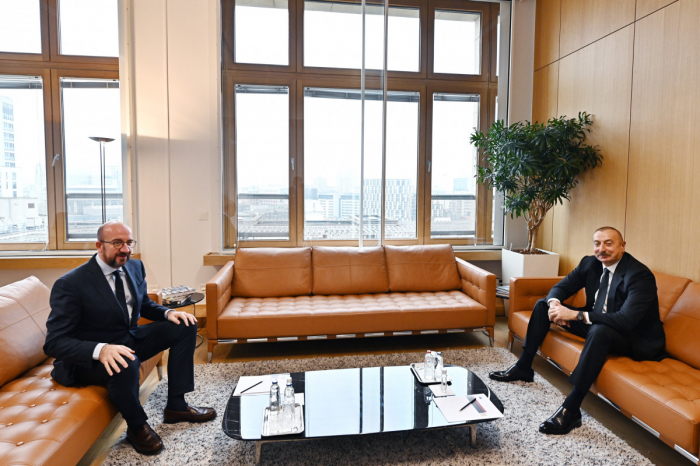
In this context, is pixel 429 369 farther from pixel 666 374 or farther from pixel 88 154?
pixel 88 154

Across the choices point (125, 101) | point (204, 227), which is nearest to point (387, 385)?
point (204, 227)

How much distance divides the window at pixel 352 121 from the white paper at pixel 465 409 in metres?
2.82

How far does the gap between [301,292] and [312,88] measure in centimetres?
240

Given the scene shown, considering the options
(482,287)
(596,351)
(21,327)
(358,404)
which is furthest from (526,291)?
(21,327)

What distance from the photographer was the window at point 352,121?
462cm

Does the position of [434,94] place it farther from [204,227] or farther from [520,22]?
[204,227]

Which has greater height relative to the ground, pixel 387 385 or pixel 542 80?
pixel 542 80

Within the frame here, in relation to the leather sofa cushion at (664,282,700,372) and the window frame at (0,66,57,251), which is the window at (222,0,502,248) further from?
the leather sofa cushion at (664,282,700,372)

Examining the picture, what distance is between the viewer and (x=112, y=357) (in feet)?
6.72

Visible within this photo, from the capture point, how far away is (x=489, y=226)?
5.18 m

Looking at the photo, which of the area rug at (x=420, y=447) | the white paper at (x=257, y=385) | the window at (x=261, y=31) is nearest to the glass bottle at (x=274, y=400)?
the white paper at (x=257, y=385)

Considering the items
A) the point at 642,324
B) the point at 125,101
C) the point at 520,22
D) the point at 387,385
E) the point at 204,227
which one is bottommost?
the point at 387,385

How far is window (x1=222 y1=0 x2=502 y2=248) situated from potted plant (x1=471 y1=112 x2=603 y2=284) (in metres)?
0.69

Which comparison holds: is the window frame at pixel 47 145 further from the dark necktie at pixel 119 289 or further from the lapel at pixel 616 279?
the lapel at pixel 616 279
